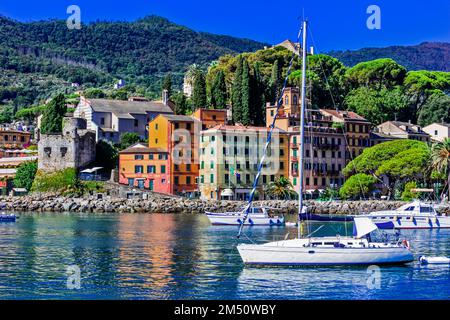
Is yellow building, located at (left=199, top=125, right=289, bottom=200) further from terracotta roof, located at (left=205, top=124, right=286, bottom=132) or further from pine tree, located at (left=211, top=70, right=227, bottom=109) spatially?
pine tree, located at (left=211, top=70, right=227, bottom=109)

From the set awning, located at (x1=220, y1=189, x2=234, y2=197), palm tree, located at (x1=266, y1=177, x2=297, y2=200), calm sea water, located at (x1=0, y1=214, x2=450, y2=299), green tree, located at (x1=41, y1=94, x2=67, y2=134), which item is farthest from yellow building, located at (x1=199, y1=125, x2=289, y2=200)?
calm sea water, located at (x1=0, y1=214, x2=450, y2=299)

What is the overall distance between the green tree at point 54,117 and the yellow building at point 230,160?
875 inches

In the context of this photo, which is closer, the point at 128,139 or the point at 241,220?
the point at 241,220

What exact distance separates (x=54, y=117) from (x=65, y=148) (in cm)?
1103

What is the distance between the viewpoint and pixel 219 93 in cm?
10488

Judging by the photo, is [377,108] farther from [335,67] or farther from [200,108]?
[200,108]

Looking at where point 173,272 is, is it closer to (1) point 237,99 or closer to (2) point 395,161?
(2) point 395,161

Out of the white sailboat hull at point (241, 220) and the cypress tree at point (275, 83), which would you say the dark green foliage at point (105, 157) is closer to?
the cypress tree at point (275, 83)

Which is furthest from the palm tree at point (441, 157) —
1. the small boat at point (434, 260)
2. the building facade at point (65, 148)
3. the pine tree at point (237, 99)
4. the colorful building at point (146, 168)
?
the small boat at point (434, 260)

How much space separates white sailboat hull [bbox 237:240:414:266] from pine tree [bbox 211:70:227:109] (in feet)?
227

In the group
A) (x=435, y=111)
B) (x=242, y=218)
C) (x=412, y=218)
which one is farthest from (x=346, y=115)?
(x=242, y=218)

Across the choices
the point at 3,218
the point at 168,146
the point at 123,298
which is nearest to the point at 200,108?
the point at 168,146

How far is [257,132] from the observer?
9075 centimetres
